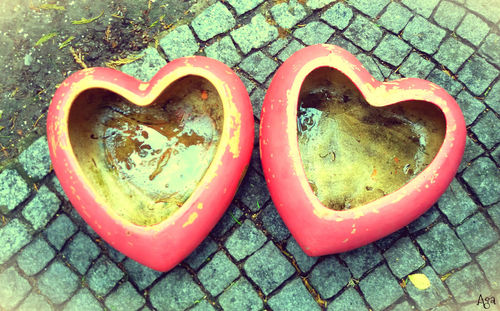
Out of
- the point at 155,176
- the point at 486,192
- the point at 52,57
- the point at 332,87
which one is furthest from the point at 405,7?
the point at 52,57

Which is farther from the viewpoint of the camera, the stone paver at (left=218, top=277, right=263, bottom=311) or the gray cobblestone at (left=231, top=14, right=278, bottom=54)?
the gray cobblestone at (left=231, top=14, right=278, bottom=54)

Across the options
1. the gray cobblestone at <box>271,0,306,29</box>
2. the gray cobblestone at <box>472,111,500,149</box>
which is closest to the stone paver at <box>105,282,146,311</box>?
the gray cobblestone at <box>271,0,306,29</box>

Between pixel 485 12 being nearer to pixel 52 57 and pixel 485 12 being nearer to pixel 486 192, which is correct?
pixel 486 192

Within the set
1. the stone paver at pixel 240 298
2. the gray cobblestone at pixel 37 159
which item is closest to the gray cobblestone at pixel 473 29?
the stone paver at pixel 240 298

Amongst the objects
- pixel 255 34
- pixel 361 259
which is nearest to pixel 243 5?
pixel 255 34

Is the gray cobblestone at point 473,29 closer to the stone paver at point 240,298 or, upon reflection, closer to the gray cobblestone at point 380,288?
the gray cobblestone at point 380,288

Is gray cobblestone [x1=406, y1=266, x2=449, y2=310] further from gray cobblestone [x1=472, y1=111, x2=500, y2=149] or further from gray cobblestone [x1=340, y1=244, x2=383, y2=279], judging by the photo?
gray cobblestone [x1=472, y1=111, x2=500, y2=149]

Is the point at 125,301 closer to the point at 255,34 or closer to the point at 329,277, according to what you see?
the point at 329,277
